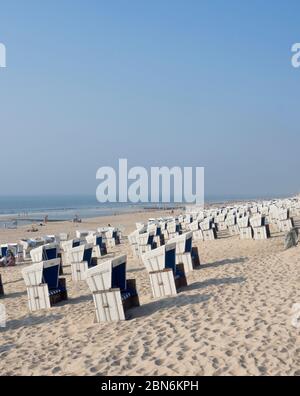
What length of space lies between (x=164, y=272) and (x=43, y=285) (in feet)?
6.83

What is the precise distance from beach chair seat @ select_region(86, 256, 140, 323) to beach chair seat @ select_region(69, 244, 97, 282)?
12.3ft

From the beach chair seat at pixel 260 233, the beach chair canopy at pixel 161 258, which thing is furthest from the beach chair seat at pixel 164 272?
the beach chair seat at pixel 260 233

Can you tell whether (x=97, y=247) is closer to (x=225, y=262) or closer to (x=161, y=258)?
(x=225, y=262)

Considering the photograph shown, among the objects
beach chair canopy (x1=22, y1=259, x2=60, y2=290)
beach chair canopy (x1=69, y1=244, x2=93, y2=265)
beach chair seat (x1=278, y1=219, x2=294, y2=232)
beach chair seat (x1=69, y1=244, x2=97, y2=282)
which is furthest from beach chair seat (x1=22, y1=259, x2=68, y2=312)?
beach chair seat (x1=278, y1=219, x2=294, y2=232)

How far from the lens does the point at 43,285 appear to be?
8250 mm

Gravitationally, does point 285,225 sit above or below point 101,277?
above

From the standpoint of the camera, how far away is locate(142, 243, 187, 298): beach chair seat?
307 inches

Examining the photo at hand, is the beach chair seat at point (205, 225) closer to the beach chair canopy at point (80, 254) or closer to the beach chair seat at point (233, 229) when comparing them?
the beach chair seat at point (233, 229)

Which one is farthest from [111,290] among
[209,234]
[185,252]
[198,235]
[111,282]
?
[198,235]

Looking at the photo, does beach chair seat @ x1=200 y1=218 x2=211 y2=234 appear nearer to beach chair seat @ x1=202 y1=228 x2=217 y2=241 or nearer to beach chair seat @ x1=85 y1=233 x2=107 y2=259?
beach chair seat @ x1=202 y1=228 x2=217 y2=241

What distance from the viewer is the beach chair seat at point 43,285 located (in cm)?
823

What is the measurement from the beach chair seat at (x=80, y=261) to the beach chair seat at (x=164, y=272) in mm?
2829

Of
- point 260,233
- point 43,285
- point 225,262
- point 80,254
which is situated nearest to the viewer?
point 43,285
